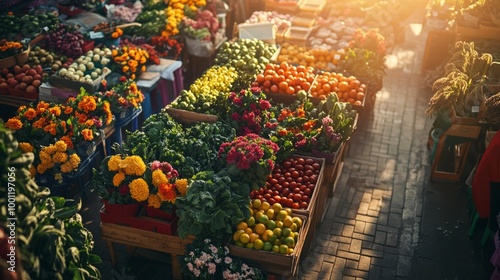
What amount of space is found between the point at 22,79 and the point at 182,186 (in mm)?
4423

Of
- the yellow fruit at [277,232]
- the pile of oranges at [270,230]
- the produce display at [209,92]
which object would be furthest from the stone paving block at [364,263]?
the produce display at [209,92]

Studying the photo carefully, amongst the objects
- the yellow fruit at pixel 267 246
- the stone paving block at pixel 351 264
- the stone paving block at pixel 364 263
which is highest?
the yellow fruit at pixel 267 246

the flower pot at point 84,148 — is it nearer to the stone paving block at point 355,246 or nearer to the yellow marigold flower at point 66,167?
the yellow marigold flower at point 66,167

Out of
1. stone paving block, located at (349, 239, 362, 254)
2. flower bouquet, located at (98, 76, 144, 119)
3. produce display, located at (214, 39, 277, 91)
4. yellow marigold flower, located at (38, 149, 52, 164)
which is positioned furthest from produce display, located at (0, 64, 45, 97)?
stone paving block, located at (349, 239, 362, 254)

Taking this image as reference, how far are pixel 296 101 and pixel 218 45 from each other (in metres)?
3.36

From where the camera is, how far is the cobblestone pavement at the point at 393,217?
6789mm

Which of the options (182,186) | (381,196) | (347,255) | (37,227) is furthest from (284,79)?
(37,227)

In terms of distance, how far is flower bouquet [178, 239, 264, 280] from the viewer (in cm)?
555

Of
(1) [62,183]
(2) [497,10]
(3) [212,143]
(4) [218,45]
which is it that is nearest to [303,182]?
(3) [212,143]

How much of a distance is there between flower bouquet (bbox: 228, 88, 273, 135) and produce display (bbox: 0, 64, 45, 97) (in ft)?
11.5

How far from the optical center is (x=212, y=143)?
6.84 metres

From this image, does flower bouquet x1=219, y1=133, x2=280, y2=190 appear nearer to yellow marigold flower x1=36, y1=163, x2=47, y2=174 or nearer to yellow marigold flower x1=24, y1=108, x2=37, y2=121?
yellow marigold flower x1=36, y1=163, x2=47, y2=174

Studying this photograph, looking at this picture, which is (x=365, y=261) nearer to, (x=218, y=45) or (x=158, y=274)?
(x=158, y=274)

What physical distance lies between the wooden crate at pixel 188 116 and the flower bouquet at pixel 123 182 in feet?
6.07
